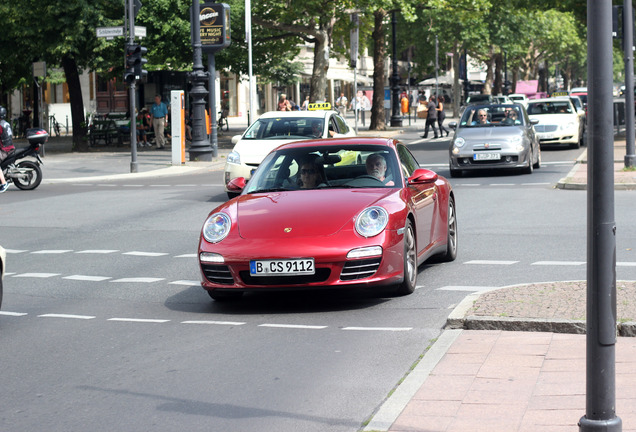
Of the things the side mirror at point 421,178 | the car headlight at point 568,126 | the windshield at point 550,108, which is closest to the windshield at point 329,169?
the side mirror at point 421,178

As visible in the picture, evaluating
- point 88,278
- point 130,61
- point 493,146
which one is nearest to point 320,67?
point 130,61

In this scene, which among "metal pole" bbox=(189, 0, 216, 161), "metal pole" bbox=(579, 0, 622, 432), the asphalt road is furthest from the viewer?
"metal pole" bbox=(189, 0, 216, 161)

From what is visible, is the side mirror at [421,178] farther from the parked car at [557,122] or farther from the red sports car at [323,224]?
the parked car at [557,122]

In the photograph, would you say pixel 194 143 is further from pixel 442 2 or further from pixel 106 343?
pixel 106 343

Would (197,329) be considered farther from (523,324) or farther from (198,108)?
(198,108)

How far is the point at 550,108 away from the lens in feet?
109

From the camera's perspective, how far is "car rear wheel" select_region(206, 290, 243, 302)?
29.5 feet

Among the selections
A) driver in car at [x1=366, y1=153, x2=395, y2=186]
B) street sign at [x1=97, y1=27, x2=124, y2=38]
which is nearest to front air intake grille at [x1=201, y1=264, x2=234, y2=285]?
driver in car at [x1=366, y1=153, x2=395, y2=186]

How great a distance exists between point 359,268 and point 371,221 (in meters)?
0.42

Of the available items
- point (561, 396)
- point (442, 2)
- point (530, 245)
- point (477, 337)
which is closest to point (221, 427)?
point (561, 396)

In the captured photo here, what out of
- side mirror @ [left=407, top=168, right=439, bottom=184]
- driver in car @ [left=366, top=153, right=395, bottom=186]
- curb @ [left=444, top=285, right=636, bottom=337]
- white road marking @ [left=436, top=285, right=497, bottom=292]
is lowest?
white road marking @ [left=436, top=285, right=497, bottom=292]

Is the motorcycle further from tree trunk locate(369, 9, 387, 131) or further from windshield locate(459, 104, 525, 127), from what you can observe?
tree trunk locate(369, 9, 387, 131)

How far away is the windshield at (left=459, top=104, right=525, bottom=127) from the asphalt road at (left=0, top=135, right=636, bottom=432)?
27.1 ft

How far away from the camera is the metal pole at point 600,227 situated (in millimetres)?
4324
